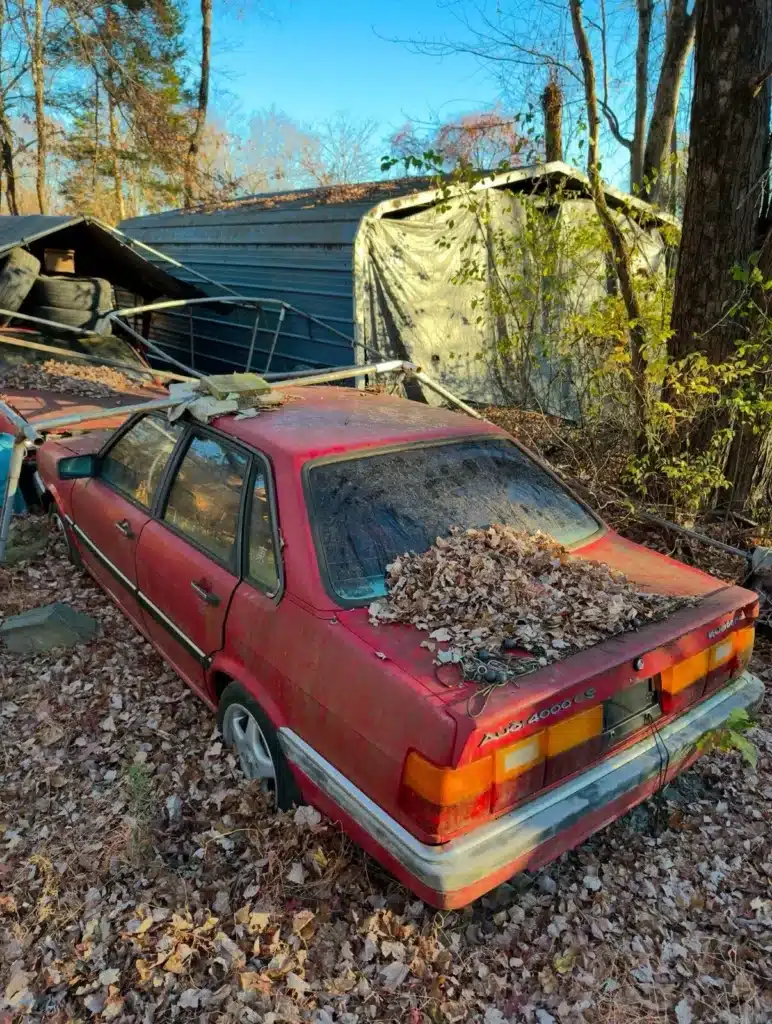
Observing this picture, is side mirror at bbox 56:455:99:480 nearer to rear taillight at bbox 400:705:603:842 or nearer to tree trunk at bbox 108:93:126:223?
rear taillight at bbox 400:705:603:842

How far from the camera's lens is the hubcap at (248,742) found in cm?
275

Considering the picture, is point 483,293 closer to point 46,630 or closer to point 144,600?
point 144,600

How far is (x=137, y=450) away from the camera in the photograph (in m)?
3.87

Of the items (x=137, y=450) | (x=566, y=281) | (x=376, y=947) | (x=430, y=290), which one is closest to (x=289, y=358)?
(x=430, y=290)

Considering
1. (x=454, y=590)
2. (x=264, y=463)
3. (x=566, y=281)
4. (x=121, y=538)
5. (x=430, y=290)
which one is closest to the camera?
(x=454, y=590)

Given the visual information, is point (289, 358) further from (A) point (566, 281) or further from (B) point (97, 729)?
(B) point (97, 729)

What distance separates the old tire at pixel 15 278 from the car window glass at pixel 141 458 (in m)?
4.99

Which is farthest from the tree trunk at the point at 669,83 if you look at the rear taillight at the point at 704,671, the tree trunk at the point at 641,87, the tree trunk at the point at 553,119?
the rear taillight at the point at 704,671

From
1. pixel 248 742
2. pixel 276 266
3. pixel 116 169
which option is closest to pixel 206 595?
pixel 248 742

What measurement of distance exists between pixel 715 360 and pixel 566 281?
232cm

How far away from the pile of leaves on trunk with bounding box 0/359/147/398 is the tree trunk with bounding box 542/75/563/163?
5354mm

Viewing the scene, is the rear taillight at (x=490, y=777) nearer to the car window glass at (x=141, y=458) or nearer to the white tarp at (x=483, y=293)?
the car window glass at (x=141, y=458)

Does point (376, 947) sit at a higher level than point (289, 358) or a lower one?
lower

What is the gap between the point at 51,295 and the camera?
27.5ft
